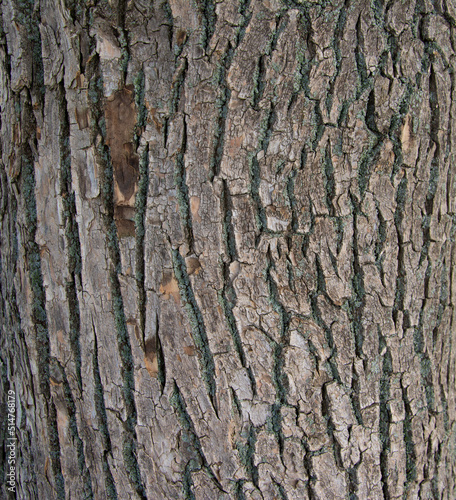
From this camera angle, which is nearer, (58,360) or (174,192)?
(174,192)

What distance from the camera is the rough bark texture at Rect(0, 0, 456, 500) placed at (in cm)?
105

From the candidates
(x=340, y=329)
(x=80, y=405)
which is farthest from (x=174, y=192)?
(x=80, y=405)

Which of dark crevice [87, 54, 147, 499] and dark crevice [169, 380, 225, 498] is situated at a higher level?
dark crevice [87, 54, 147, 499]

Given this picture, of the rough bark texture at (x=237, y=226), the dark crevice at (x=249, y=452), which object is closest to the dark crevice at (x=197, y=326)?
the rough bark texture at (x=237, y=226)

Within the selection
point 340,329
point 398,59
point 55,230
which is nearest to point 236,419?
point 340,329

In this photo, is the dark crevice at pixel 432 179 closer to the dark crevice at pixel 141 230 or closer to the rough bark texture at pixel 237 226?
the rough bark texture at pixel 237 226

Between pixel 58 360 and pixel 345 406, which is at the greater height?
pixel 58 360

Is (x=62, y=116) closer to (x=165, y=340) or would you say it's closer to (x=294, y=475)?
(x=165, y=340)

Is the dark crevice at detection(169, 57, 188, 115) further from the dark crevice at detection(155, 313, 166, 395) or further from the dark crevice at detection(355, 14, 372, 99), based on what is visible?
the dark crevice at detection(155, 313, 166, 395)

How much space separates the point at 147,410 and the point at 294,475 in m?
0.45

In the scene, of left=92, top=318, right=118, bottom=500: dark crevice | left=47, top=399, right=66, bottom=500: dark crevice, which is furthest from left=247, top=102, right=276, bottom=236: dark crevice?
left=47, top=399, right=66, bottom=500: dark crevice

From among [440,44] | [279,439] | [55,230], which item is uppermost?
[440,44]

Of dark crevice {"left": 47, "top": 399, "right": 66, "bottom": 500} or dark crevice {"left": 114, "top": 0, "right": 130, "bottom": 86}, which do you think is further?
dark crevice {"left": 47, "top": 399, "right": 66, "bottom": 500}

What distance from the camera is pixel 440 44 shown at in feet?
3.75
